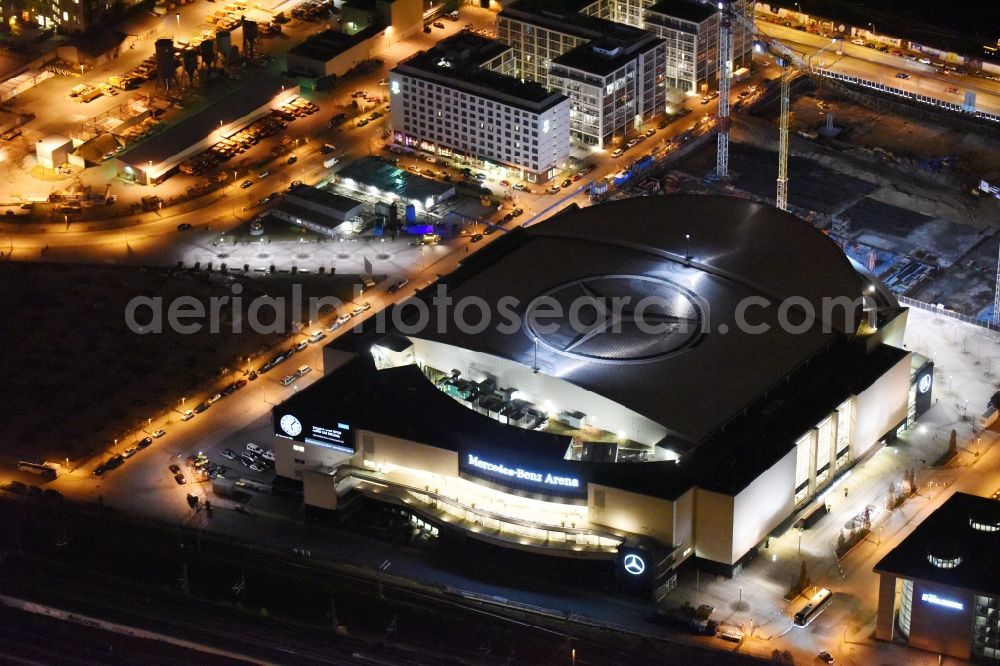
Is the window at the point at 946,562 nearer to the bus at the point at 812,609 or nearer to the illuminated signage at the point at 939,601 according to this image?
the illuminated signage at the point at 939,601

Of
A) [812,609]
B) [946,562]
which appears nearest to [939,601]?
[946,562]

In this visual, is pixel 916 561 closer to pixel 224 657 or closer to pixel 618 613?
pixel 618 613

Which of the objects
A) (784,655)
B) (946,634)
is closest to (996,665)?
(946,634)

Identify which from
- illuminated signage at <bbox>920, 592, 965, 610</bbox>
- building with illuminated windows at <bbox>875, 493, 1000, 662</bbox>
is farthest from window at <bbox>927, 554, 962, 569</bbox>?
illuminated signage at <bbox>920, 592, 965, 610</bbox>

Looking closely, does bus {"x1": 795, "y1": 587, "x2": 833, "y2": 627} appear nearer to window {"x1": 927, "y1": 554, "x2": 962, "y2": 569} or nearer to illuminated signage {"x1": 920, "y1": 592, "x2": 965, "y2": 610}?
illuminated signage {"x1": 920, "y1": 592, "x2": 965, "y2": 610}
